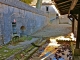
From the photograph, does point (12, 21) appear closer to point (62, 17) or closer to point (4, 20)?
point (4, 20)

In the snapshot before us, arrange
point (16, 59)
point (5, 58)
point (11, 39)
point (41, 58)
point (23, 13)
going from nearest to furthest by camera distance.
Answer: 1. point (5, 58)
2. point (16, 59)
3. point (41, 58)
4. point (11, 39)
5. point (23, 13)

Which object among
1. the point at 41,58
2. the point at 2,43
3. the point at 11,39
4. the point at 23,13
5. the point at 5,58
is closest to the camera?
the point at 5,58

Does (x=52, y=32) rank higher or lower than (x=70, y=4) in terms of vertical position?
lower

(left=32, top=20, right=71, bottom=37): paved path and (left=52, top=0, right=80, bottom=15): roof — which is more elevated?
(left=52, top=0, right=80, bottom=15): roof

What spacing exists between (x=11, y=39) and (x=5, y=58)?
11.0ft

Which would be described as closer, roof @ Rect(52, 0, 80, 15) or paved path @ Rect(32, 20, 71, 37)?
roof @ Rect(52, 0, 80, 15)

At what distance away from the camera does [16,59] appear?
216 inches

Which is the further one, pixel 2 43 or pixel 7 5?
pixel 7 5

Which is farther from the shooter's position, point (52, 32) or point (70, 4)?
point (52, 32)

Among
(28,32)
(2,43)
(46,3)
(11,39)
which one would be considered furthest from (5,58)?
(46,3)

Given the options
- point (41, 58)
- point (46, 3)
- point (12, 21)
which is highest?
point (46, 3)

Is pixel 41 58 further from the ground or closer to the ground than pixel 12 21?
closer to the ground

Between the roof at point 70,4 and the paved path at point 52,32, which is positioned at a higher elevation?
the roof at point 70,4

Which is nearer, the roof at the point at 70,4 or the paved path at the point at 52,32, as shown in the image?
the roof at the point at 70,4
